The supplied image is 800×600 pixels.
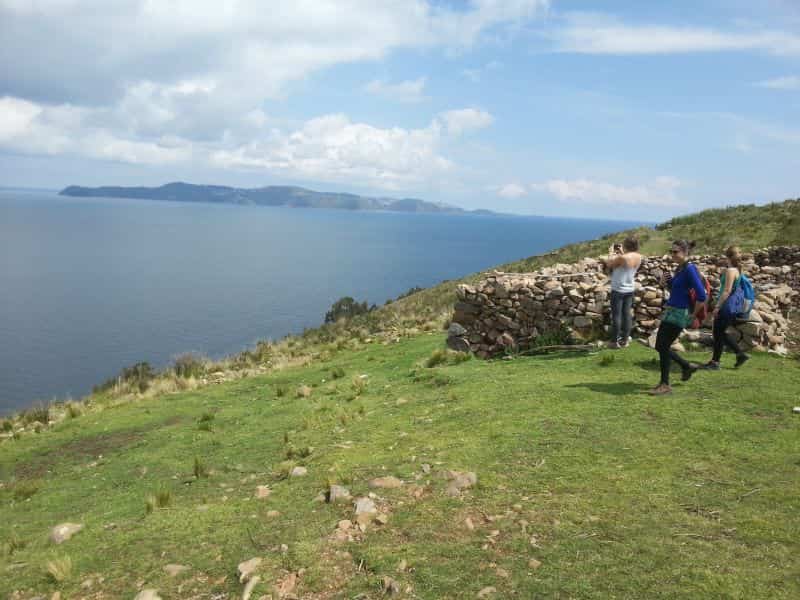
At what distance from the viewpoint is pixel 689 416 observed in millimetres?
8109

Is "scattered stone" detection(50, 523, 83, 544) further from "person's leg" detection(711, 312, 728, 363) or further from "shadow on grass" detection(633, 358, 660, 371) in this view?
"person's leg" detection(711, 312, 728, 363)

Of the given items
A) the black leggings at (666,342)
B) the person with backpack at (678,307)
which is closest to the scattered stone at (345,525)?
the person with backpack at (678,307)

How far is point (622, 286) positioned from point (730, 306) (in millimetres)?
2201

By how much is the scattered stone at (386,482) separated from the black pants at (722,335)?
6997mm

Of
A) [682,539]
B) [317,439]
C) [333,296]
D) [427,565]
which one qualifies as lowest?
[333,296]

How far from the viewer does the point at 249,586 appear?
525cm

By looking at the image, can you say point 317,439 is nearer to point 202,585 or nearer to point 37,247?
point 202,585

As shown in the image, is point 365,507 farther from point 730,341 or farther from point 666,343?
point 730,341

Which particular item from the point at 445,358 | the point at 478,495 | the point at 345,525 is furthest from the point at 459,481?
the point at 445,358

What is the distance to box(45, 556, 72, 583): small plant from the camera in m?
6.14

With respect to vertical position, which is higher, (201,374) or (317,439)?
(317,439)

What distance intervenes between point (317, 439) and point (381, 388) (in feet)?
10.9

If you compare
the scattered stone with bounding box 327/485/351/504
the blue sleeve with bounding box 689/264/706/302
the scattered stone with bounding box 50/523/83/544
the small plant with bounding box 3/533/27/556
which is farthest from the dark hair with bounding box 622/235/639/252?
the small plant with bounding box 3/533/27/556

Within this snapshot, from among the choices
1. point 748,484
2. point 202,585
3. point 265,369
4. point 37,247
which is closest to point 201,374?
point 265,369
